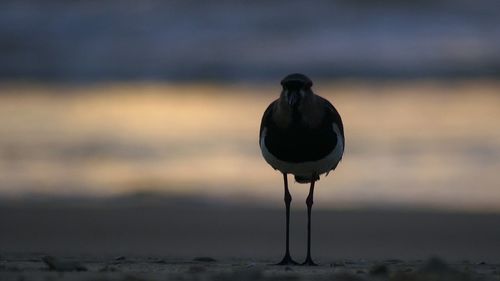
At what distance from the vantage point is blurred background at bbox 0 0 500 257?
36.8ft

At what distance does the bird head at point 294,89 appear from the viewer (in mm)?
7223

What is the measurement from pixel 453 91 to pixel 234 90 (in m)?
3.23

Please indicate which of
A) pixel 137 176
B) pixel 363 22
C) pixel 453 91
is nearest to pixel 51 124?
pixel 137 176

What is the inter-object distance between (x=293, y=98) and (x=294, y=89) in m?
0.07

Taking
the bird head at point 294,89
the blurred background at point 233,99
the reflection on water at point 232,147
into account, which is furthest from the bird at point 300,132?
the reflection on water at point 232,147

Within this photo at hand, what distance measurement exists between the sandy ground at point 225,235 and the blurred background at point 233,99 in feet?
0.39

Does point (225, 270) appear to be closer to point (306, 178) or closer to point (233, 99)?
point (306, 178)

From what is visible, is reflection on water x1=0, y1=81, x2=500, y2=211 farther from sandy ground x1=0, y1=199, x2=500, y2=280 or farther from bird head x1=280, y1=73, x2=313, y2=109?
bird head x1=280, y1=73, x2=313, y2=109

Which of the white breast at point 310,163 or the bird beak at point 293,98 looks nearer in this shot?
the bird beak at point 293,98

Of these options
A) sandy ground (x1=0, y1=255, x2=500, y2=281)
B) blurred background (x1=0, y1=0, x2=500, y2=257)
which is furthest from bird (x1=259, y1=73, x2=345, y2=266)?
blurred background (x1=0, y1=0, x2=500, y2=257)

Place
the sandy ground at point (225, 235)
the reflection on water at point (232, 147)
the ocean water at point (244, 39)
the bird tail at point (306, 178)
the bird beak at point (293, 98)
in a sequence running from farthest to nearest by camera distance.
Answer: the ocean water at point (244, 39)
the reflection on water at point (232, 147)
the sandy ground at point (225, 235)
the bird tail at point (306, 178)
the bird beak at point (293, 98)

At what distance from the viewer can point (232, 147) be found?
12695 millimetres

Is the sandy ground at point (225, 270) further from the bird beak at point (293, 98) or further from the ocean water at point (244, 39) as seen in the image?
the ocean water at point (244, 39)

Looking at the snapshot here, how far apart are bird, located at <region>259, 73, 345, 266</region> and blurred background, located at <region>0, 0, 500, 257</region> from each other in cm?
160
